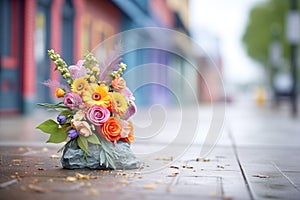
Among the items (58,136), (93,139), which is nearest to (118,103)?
(93,139)

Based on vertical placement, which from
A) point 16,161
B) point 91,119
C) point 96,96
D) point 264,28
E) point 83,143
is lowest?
point 16,161

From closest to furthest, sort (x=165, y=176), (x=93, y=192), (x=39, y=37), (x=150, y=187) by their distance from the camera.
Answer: (x=93, y=192) < (x=150, y=187) < (x=165, y=176) < (x=39, y=37)

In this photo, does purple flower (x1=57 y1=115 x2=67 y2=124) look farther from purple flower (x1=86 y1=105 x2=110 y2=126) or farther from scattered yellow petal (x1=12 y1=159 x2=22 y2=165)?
scattered yellow petal (x1=12 y1=159 x2=22 y2=165)

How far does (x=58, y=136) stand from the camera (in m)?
6.05

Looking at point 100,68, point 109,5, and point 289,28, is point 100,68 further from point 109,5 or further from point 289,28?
point 109,5

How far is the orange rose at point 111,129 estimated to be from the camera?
19.7 ft

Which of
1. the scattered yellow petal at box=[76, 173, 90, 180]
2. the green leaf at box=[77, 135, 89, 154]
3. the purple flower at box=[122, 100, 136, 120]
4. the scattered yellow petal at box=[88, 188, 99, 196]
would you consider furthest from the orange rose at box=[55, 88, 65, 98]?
the scattered yellow petal at box=[88, 188, 99, 196]

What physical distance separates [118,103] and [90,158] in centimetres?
65

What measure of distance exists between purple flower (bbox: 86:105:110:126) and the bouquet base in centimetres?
29

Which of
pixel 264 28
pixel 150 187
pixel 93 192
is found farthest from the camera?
pixel 264 28

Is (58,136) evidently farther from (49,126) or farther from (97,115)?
(97,115)

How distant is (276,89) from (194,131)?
77.3ft

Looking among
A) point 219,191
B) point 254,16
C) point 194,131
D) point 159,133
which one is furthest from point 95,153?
point 254,16

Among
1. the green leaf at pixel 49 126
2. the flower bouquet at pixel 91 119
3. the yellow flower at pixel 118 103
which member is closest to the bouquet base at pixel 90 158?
the flower bouquet at pixel 91 119
